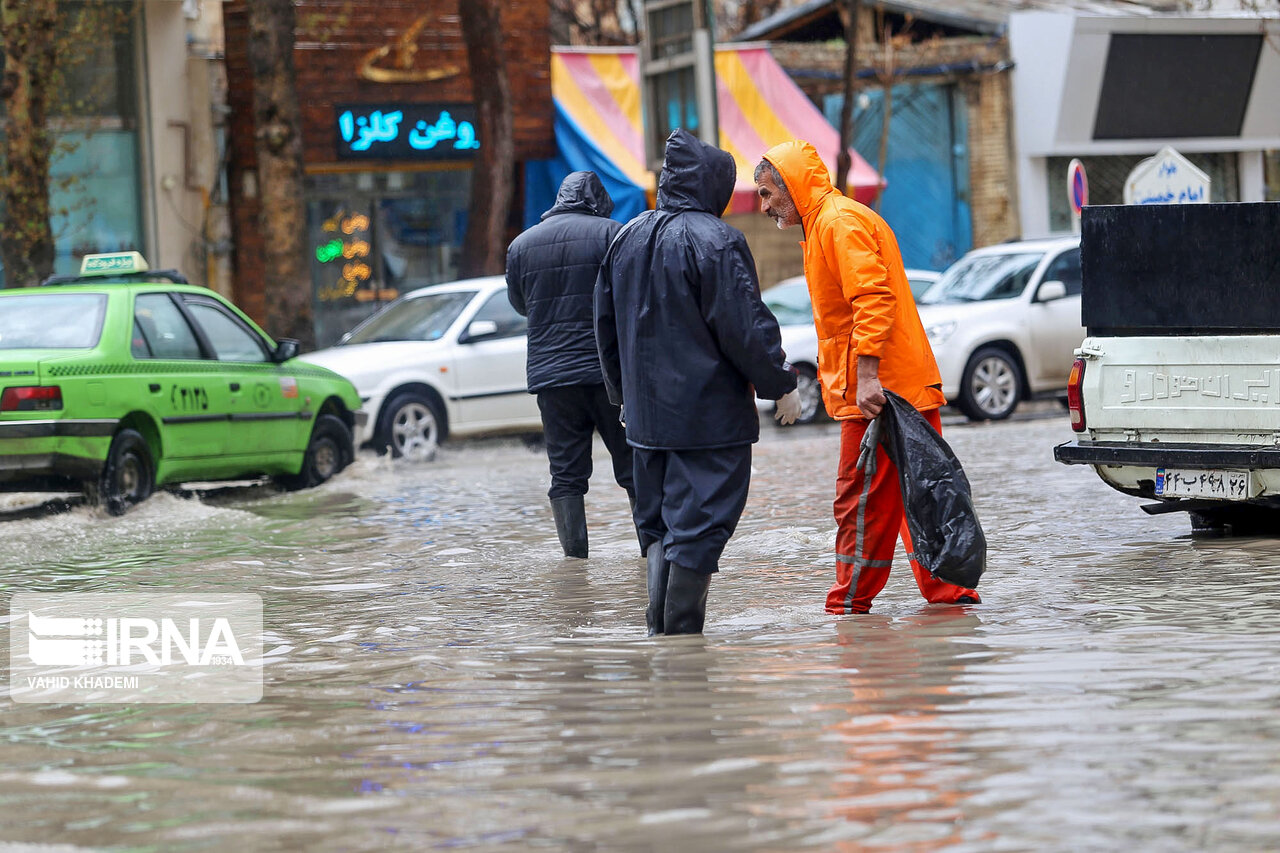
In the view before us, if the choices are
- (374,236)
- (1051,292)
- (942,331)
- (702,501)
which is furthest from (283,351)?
(374,236)

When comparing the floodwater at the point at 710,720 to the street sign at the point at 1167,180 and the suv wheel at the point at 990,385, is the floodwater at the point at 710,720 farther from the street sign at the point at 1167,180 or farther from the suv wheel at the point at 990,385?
the street sign at the point at 1167,180

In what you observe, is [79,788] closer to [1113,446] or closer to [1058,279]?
[1113,446]

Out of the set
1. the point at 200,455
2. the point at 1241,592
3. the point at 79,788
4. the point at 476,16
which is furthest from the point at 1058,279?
the point at 79,788

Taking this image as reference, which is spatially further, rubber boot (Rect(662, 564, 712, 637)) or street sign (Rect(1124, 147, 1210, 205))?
street sign (Rect(1124, 147, 1210, 205))

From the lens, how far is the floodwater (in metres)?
3.97

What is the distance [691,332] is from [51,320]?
21.5ft

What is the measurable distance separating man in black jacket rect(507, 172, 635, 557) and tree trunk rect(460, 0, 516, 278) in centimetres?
1272

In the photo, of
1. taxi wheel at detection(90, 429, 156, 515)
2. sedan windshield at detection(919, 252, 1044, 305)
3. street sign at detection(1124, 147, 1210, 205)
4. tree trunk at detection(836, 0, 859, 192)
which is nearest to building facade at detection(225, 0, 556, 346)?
tree trunk at detection(836, 0, 859, 192)

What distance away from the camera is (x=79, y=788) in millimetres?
4484

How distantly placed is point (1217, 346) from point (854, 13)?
1726cm

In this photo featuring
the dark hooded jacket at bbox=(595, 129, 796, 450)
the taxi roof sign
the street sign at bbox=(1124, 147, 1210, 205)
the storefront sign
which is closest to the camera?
the dark hooded jacket at bbox=(595, 129, 796, 450)

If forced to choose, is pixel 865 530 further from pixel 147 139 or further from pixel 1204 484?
pixel 147 139

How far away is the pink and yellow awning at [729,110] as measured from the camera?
24.0 metres

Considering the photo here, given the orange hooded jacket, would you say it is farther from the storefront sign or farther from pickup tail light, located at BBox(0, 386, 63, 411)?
the storefront sign
